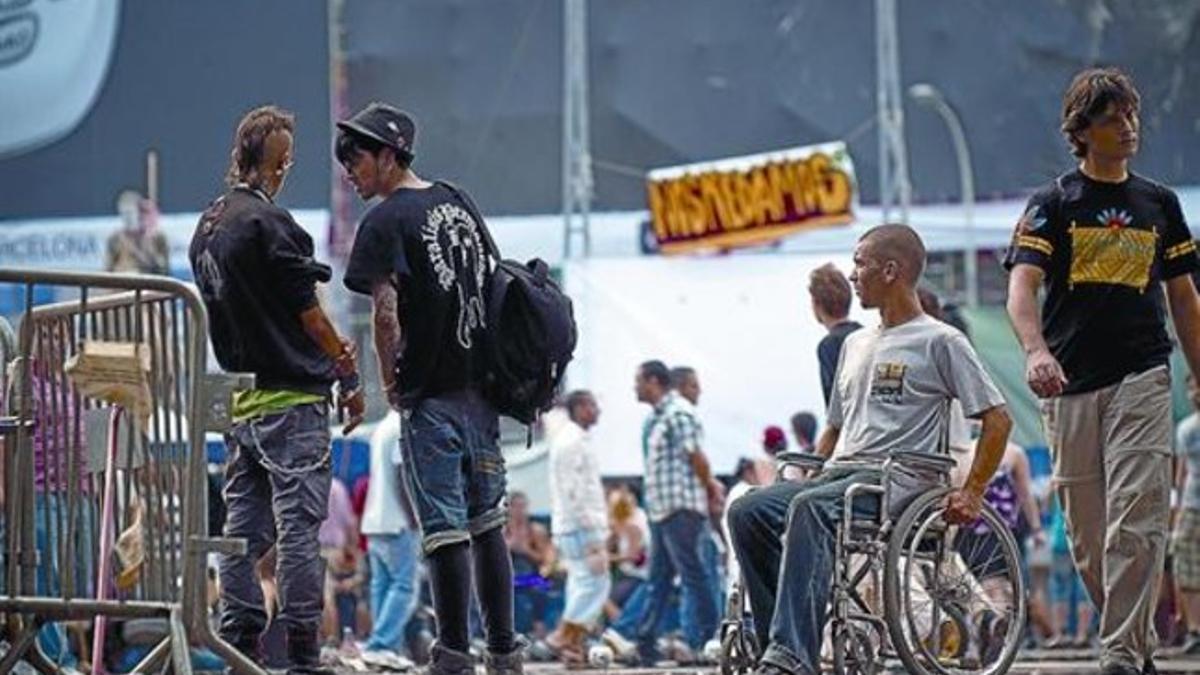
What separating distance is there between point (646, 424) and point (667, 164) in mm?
5970

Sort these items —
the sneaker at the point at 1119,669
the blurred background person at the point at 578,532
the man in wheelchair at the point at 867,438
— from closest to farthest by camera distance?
the man in wheelchair at the point at 867,438 → the sneaker at the point at 1119,669 → the blurred background person at the point at 578,532

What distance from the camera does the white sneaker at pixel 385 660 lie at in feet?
44.9

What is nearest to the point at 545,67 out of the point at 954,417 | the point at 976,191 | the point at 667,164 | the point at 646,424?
the point at 667,164

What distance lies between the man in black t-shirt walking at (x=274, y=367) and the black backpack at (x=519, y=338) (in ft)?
1.50

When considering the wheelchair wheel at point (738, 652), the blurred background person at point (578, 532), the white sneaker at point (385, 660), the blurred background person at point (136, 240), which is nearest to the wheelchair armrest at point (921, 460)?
the wheelchair wheel at point (738, 652)

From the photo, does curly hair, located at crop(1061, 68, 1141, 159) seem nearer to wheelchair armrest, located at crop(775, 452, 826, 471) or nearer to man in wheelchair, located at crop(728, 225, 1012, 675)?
man in wheelchair, located at crop(728, 225, 1012, 675)

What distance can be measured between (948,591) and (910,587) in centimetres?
32

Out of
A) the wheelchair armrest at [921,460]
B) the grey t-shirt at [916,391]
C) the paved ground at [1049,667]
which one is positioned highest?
the grey t-shirt at [916,391]

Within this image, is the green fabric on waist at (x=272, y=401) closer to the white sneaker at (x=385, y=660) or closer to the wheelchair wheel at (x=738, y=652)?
the wheelchair wheel at (x=738, y=652)

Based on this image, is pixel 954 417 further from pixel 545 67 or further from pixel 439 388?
pixel 545 67

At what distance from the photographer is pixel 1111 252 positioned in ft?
29.0

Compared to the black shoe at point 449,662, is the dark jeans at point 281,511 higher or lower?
higher

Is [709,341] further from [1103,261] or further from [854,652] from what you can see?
[854,652]

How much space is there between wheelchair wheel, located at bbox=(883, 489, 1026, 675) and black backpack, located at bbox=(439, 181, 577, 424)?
4.12 ft
